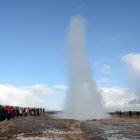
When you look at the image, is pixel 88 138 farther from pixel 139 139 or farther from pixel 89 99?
pixel 89 99

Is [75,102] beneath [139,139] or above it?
above

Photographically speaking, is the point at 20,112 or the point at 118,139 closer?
the point at 118,139

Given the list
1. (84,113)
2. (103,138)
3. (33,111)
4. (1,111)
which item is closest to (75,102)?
(84,113)

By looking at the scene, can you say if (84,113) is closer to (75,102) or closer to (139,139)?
(75,102)

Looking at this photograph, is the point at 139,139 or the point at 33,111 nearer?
the point at 139,139

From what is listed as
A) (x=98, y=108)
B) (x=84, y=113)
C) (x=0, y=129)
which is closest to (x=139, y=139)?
(x=0, y=129)

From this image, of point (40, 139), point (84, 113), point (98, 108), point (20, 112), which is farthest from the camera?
point (98, 108)

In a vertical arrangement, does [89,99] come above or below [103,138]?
above

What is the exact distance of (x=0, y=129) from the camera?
3959 centimetres

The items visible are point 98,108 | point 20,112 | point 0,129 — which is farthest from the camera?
point 98,108

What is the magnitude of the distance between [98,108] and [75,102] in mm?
7229

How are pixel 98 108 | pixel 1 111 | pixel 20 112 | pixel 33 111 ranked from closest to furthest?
pixel 1 111 → pixel 20 112 → pixel 33 111 → pixel 98 108

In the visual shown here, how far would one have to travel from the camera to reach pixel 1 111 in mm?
52500

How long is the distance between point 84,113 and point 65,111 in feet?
38.9
